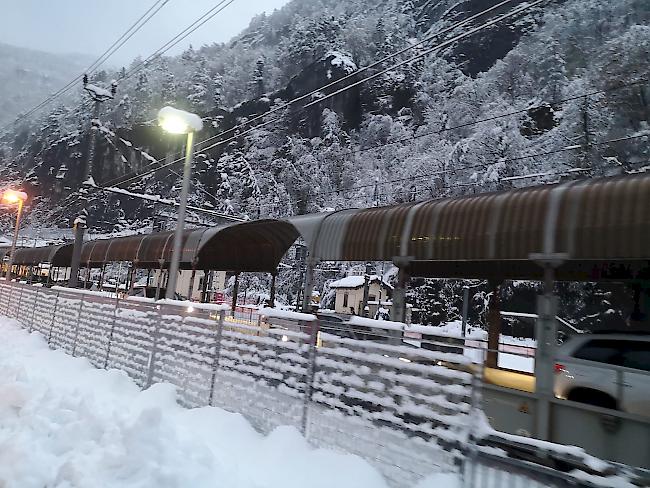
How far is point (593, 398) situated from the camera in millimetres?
6508

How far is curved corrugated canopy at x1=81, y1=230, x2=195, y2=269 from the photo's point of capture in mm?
19359

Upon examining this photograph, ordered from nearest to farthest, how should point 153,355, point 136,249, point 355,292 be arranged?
point 153,355 < point 136,249 < point 355,292

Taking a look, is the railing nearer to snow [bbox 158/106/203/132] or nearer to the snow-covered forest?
snow [bbox 158/106/203/132]

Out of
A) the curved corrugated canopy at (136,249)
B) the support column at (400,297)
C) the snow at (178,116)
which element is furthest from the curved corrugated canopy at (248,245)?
the support column at (400,297)

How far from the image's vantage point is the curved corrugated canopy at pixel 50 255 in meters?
29.3

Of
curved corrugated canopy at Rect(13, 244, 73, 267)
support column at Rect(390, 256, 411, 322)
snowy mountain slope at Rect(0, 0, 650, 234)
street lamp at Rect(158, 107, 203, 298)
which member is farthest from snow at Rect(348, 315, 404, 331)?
curved corrugated canopy at Rect(13, 244, 73, 267)

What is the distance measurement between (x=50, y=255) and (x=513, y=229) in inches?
1237

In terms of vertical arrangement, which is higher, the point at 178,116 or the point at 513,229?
the point at 178,116

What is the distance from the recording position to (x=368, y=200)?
160ft

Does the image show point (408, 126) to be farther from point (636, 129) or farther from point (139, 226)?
point (139, 226)

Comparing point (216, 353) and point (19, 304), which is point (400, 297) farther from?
point (19, 304)

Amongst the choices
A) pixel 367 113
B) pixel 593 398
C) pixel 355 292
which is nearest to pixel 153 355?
pixel 593 398

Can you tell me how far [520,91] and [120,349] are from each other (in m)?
49.7

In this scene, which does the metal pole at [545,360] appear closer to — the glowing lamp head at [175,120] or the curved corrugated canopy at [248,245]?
the curved corrugated canopy at [248,245]
